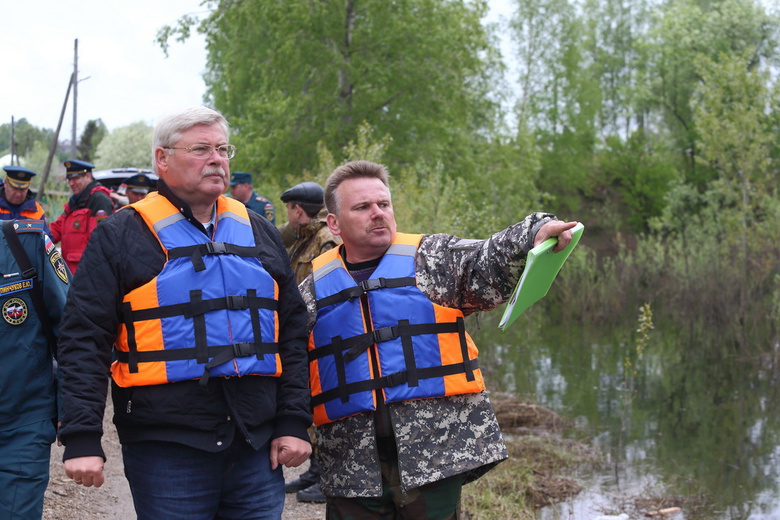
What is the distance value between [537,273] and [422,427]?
2.25ft

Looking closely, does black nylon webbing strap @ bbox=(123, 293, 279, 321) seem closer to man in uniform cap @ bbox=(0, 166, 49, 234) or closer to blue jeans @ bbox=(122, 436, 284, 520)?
blue jeans @ bbox=(122, 436, 284, 520)

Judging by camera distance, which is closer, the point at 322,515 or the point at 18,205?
the point at 322,515

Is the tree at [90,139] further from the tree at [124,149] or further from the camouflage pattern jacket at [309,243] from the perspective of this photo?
the camouflage pattern jacket at [309,243]

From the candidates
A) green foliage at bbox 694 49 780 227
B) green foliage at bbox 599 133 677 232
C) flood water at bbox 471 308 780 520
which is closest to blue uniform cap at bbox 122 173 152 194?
flood water at bbox 471 308 780 520

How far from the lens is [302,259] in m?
5.04

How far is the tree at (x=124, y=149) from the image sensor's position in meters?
55.3

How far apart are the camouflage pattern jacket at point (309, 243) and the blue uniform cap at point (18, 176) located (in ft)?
8.06

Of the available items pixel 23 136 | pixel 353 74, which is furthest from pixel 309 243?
pixel 23 136

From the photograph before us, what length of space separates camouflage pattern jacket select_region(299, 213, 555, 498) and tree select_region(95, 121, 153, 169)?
5369cm

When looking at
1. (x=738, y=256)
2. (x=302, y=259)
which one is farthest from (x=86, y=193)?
(x=738, y=256)

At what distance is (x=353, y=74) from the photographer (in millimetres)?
19641

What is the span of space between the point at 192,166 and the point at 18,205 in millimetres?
4273

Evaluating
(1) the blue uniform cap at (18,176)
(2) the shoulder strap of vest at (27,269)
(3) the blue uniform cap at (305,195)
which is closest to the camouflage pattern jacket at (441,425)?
(2) the shoulder strap of vest at (27,269)

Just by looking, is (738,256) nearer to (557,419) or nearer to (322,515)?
(557,419)
